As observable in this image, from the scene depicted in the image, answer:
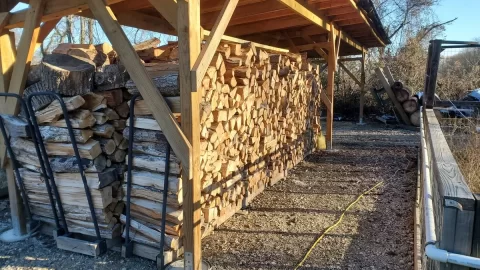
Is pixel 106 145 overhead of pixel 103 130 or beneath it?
beneath

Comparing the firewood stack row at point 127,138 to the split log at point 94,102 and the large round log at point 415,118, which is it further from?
the large round log at point 415,118

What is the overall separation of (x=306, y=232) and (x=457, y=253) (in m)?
2.53

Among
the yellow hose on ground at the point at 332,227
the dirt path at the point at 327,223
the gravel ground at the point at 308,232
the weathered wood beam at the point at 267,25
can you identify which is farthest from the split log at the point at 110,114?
the weathered wood beam at the point at 267,25

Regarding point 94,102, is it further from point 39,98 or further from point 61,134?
point 39,98

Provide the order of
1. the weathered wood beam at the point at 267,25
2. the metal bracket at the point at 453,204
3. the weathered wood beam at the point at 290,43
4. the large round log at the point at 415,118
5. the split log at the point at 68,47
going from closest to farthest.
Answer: the metal bracket at the point at 453,204
the split log at the point at 68,47
the weathered wood beam at the point at 267,25
the weathered wood beam at the point at 290,43
the large round log at the point at 415,118

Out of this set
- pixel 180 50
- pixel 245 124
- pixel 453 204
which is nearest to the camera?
pixel 453 204

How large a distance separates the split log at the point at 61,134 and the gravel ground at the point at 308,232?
1025 millimetres

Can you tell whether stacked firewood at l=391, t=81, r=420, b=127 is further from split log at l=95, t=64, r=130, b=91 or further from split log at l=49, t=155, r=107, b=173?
split log at l=49, t=155, r=107, b=173

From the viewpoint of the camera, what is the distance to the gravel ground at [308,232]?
2967 mm

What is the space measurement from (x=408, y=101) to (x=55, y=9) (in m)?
10.4

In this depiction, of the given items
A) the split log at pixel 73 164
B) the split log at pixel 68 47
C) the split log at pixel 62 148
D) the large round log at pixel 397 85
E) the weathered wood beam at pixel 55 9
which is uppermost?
the weathered wood beam at pixel 55 9

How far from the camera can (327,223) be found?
12.3 feet

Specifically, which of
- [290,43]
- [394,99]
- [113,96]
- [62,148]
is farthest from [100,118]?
[394,99]

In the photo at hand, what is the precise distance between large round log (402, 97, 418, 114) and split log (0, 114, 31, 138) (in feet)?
34.8
